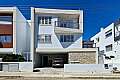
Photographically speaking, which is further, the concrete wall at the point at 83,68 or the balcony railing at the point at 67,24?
the balcony railing at the point at 67,24

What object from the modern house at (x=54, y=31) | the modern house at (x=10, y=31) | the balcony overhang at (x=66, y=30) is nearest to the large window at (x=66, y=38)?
the modern house at (x=54, y=31)

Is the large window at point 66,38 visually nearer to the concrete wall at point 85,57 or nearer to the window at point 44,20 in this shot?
the window at point 44,20

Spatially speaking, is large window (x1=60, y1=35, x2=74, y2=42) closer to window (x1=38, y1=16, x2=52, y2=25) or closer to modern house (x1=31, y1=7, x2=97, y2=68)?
modern house (x1=31, y1=7, x2=97, y2=68)

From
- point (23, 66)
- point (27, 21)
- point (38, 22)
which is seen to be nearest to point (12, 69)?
point (23, 66)

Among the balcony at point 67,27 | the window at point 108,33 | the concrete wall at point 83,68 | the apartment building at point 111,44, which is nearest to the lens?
the concrete wall at point 83,68

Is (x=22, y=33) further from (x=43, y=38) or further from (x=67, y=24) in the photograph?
(x=67, y=24)

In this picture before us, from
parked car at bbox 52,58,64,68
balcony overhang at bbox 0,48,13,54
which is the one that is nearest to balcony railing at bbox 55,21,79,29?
parked car at bbox 52,58,64,68

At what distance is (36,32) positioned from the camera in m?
50.1

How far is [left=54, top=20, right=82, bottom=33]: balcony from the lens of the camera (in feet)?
166

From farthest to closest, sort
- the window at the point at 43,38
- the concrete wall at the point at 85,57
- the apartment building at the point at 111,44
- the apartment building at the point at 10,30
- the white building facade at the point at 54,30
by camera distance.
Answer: the apartment building at the point at 111,44
the window at the point at 43,38
the white building facade at the point at 54,30
the apartment building at the point at 10,30
the concrete wall at the point at 85,57

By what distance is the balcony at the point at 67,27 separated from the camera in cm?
5067

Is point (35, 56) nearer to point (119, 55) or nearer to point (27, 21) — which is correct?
point (27, 21)

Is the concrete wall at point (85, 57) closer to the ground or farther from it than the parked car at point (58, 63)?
farther from it

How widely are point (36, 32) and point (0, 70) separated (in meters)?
10.8
